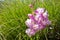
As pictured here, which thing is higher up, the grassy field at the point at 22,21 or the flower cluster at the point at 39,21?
the grassy field at the point at 22,21

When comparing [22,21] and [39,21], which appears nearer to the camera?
[39,21]

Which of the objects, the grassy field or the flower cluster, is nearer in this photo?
the flower cluster

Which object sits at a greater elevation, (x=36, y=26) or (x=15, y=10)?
(x=15, y=10)

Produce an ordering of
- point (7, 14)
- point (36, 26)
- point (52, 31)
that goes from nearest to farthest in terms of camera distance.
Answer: point (36, 26)
point (52, 31)
point (7, 14)

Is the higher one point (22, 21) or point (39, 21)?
point (22, 21)

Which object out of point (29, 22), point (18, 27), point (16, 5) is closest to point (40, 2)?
point (16, 5)

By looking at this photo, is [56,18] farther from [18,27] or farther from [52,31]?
[18,27]

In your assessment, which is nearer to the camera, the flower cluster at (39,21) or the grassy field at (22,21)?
the flower cluster at (39,21)

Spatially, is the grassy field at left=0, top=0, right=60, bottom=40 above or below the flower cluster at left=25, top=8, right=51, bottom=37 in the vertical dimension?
above
